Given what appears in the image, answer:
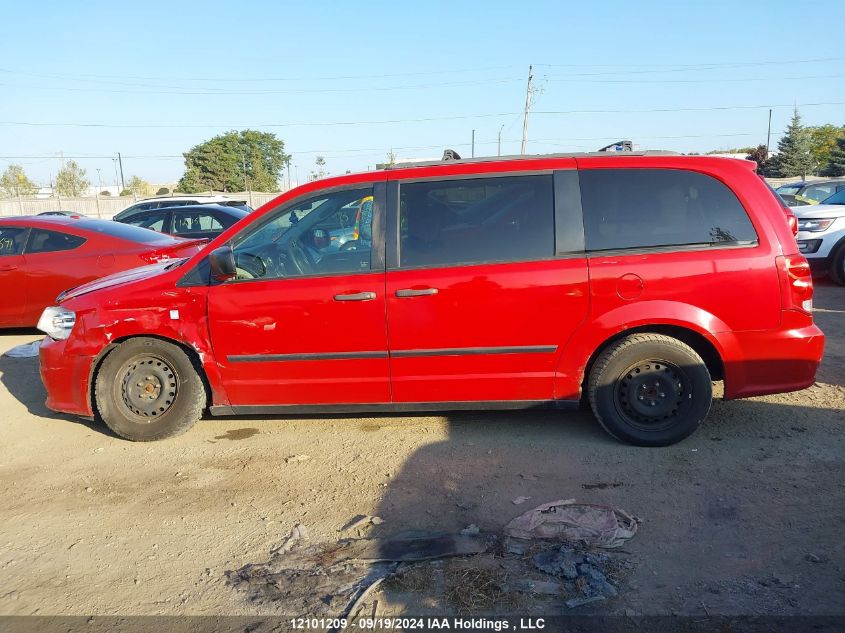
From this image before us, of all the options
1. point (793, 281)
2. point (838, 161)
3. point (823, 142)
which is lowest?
point (793, 281)

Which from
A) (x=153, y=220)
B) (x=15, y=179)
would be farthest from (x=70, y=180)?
(x=153, y=220)

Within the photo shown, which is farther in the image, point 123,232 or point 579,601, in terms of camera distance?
point 123,232

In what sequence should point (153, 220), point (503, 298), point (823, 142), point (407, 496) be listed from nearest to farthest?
point (407, 496) → point (503, 298) → point (153, 220) → point (823, 142)

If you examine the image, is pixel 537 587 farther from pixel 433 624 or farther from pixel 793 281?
pixel 793 281

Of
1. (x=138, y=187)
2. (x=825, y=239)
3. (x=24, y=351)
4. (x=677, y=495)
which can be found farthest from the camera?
(x=138, y=187)

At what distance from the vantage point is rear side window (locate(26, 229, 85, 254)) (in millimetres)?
7926

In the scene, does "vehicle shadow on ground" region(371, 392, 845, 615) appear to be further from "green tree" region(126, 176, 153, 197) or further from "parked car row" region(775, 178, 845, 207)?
"green tree" region(126, 176, 153, 197)

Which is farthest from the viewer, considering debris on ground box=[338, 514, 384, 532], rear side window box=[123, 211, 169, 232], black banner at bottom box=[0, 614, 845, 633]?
rear side window box=[123, 211, 169, 232]

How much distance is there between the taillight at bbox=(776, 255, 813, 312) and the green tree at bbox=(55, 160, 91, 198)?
250 ft

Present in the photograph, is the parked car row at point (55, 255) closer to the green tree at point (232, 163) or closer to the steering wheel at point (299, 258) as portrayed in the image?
the steering wheel at point (299, 258)

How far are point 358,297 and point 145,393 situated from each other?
1.76 metres

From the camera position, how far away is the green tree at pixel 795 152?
58.1 m

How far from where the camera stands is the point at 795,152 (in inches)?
2292

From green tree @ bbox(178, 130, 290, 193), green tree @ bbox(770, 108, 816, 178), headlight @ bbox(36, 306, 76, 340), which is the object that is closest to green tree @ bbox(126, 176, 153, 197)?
green tree @ bbox(178, 130, 290, 193)
